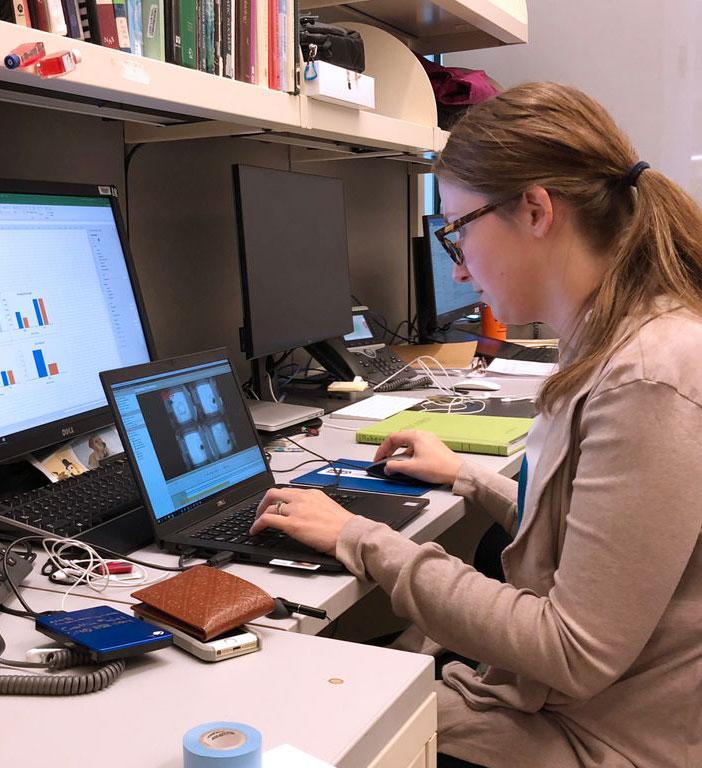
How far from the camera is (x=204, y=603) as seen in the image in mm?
843

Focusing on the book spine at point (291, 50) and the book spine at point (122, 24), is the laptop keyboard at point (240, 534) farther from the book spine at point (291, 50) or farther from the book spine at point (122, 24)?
the book spine at point (291, 50)

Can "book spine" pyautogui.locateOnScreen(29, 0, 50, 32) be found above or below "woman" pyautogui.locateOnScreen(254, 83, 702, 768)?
above

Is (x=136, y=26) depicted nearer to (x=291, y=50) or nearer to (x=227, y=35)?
(x=227, y=35)

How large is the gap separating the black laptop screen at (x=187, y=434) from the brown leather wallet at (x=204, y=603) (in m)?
0.22

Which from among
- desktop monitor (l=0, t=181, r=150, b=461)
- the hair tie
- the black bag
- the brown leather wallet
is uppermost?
the black bag

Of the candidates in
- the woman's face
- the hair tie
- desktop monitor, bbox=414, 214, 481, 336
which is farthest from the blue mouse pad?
desktop monitor, bbox=414, 214, 481, 336

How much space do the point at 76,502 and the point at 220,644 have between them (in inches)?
16.6

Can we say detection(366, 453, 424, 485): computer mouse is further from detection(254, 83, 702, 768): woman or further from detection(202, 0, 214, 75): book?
detection(202, 0, 214, 75): book

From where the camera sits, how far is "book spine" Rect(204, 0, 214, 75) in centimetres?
128

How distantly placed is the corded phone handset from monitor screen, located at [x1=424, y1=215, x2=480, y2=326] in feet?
1.12

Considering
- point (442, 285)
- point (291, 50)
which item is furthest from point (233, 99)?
point (442, 285)

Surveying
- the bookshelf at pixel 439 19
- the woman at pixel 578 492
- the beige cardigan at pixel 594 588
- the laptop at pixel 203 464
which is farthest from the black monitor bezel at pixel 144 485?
the bookshelf at pixel 439 19

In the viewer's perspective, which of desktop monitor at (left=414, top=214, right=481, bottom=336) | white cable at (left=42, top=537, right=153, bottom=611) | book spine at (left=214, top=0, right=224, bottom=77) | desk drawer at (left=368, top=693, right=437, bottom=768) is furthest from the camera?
desktop monitor at (left=414, top=214, right=481, bottom=336)

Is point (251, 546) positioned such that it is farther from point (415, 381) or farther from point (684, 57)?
point (684, 57)
